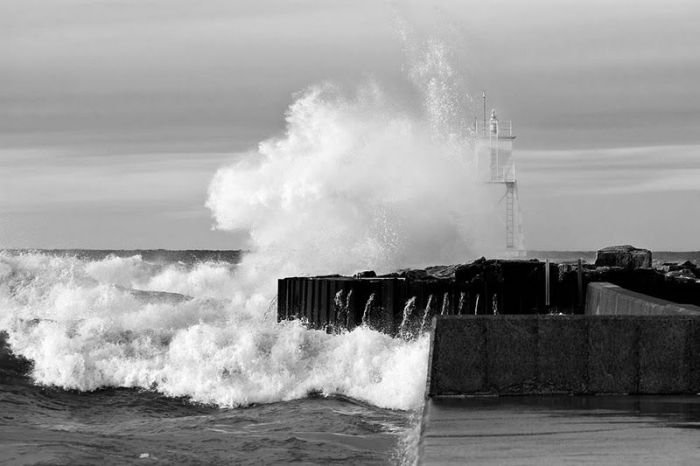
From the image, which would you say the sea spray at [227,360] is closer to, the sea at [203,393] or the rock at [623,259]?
the sea at [203,393]

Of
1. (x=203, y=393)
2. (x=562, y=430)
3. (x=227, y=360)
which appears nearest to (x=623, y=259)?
(x=227, y=360)

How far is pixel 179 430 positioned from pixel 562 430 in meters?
7.56

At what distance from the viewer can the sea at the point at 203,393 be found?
11227 millimetres

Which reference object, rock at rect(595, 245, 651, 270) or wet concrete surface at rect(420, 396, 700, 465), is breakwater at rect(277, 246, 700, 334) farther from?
wet concrete surface at rect(420, 396, 700, 465)

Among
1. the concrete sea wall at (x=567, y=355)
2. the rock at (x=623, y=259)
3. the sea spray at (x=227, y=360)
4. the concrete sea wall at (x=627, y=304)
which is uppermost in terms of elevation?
the rock at (x=623, y=259)

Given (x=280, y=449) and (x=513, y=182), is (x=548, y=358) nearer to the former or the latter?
(x=280, y=449)

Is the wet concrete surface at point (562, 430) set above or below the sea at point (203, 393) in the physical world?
above

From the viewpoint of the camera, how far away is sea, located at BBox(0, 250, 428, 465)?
1123 centimetres

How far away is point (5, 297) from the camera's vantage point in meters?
31.8

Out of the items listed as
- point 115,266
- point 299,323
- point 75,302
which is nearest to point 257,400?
point 299,323

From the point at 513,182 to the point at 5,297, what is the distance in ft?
55.1

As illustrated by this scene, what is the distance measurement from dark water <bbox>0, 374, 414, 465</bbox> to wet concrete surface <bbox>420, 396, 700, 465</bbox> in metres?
2.42

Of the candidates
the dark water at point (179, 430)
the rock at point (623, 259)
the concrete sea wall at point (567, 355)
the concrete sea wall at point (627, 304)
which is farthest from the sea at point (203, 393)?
the rock at point (623, 259)

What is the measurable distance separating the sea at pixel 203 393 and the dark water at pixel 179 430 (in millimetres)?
21
